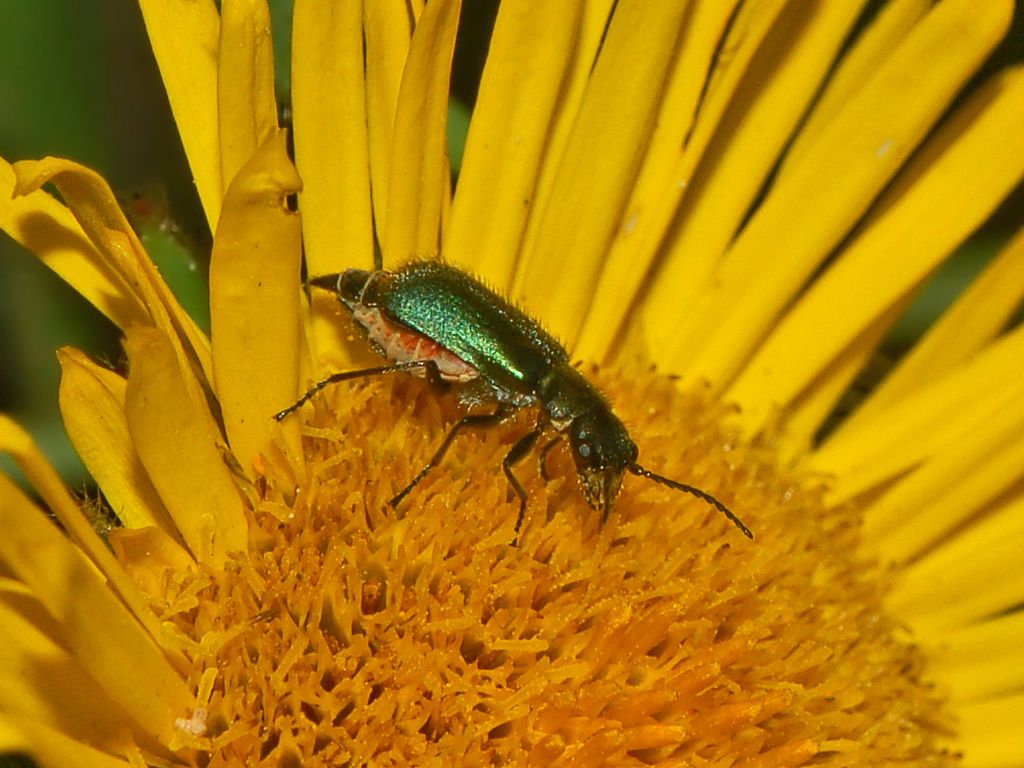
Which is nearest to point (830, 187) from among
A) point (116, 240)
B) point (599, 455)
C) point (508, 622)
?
point (599, 455)

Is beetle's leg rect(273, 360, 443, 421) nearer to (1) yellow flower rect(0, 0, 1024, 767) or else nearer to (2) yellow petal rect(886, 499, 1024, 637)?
(1) yellow flower rect(0, 0, 1024, 767)

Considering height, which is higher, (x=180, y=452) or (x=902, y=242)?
(x=902, y=242)

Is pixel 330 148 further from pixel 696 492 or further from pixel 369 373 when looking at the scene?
pixel 696 492

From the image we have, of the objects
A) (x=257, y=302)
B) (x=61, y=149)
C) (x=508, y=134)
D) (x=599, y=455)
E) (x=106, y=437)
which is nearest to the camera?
(x=106, y=437)

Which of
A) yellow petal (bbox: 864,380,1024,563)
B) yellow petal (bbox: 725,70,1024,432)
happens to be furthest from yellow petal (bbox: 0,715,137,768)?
yellow petal (bbox: 864,380,1024,563)

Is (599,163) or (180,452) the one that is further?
(599,163)

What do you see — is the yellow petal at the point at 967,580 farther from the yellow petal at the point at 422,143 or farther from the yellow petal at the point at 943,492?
the yellow petal at the point at 422,143

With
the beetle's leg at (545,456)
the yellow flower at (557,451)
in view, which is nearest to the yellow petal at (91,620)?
the yellow flower at (557,451)
